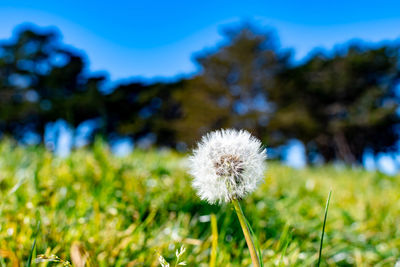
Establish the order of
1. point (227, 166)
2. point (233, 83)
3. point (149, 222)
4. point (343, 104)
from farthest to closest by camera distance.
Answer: point (233, 83)
point (343, 104)
point (149, 222)
point (227, 166)

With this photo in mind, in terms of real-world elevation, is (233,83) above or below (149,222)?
above

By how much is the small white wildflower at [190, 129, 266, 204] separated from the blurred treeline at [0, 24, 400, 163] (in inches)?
891

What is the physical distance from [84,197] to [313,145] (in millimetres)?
27667

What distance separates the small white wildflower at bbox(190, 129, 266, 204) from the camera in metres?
0.82

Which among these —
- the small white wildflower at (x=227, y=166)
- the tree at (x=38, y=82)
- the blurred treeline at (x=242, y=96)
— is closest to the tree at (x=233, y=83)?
the blurred treeline at (x=242, y=96)

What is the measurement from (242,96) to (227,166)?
1021 inches

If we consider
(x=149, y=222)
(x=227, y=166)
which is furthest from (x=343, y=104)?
(x=227, y=166)

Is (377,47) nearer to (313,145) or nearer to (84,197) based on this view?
(313,145)

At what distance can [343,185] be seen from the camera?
176 inches

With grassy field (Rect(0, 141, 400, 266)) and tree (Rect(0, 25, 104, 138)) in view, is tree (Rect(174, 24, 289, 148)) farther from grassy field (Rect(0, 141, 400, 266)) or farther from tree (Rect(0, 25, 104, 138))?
grassy field (Rect(0, 141, 400, 266))

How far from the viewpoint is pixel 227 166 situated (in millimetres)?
Answer: 833

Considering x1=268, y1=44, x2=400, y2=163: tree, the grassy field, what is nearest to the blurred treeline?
x1=268, y1=44, x2=400, y2=163: tree

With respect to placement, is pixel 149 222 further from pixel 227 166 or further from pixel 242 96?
pixel 242 96

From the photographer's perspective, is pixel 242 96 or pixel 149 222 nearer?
pixel 149 222
